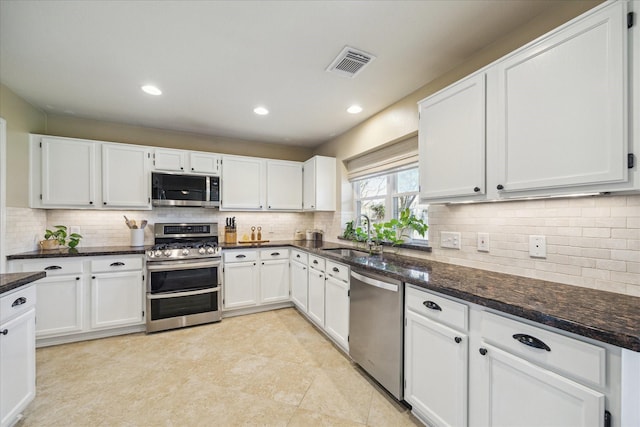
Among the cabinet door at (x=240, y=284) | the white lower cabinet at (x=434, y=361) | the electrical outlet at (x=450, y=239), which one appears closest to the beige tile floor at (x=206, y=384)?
the white lower cabinet at (x=434, y=361)

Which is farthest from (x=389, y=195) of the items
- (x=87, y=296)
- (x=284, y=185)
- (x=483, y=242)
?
(x=87, y=296)

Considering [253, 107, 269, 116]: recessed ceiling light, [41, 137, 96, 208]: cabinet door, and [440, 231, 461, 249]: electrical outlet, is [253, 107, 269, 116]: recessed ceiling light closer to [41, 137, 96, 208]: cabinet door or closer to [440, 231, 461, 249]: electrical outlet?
[41, 137, 96, 208]: cabinet door

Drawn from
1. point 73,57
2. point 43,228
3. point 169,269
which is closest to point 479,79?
point 73,57

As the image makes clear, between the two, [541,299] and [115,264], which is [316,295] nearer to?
[541,299]

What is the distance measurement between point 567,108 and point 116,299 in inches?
158

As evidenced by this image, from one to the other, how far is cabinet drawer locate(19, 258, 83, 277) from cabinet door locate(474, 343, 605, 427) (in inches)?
141

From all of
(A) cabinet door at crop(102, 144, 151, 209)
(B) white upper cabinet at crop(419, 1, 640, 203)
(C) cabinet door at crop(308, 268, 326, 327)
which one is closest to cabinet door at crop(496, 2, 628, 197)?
(B) white upper cabinet at crop(419, 1, 640, 203)

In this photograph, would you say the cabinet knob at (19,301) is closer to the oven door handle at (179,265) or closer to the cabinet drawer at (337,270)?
the oven door handle at (179,265)

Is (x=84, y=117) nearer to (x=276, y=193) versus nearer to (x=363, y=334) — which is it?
(x=276, y=193)

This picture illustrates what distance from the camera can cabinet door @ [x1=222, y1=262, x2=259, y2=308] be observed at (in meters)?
3.36

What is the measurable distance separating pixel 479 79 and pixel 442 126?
0.34 m

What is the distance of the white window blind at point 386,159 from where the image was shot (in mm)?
2623

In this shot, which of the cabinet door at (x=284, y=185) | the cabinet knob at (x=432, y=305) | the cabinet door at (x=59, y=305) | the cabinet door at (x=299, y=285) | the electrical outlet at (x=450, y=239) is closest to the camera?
the cabinet knob at (x=432, y=305)

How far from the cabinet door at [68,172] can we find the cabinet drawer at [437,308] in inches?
140
